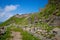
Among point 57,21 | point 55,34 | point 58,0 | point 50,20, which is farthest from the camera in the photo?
point 58,0

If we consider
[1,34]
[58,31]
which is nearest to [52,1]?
[58,31]

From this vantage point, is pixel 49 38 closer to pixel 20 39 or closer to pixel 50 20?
pixel 20 39

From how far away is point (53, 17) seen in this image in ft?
194

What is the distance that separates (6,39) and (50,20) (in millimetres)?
25929

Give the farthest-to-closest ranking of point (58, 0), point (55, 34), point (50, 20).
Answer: point (58, 0) < point (50, 20) < point (55, 34)

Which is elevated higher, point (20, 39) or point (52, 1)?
point (52, 1)

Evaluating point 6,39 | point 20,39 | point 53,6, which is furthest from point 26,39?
point 53,6

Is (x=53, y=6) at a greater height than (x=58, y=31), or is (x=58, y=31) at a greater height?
(x=53, y=6)

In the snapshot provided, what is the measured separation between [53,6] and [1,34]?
3145 centimetres

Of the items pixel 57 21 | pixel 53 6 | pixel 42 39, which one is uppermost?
pixel 53 6

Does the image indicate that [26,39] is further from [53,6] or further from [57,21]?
[53,6]

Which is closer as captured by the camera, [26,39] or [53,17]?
[26,39]

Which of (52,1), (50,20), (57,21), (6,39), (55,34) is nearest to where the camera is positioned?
(6,39)

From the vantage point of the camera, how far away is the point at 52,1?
71750mm
